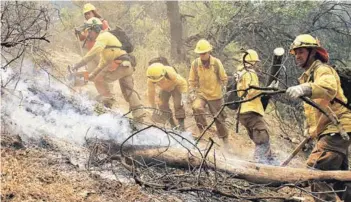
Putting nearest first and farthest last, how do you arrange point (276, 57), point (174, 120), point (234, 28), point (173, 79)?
point (276, 57) < point (173, 79) < point (174, 120) < point (234, 28)

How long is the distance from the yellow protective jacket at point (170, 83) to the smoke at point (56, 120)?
1461mm

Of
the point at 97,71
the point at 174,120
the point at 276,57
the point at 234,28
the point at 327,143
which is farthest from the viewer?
the point at 234,28

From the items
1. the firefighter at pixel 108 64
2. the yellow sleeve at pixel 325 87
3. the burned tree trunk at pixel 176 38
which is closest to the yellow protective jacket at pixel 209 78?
the firefighter at pixel 108 64

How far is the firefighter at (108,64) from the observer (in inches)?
284

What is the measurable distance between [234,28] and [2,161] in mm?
7973

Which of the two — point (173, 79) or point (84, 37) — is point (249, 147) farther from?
point (84, 37)

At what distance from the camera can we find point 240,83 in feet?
19.8

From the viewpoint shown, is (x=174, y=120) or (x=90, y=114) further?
(x=174, y=120)

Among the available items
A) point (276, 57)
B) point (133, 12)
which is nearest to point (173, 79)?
point (276, 57)

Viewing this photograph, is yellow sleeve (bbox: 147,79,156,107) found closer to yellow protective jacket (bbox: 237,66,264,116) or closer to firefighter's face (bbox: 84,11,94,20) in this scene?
yellow protective jacket (bbox: 237,66,264,116)

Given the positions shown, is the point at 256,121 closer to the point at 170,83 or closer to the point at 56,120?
the point at 170,83

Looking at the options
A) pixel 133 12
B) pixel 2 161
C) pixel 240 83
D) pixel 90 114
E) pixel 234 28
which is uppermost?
pixel 133 12

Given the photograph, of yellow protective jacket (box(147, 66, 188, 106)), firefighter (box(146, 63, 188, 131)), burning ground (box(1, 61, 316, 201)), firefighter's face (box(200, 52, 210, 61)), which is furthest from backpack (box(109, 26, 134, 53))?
burning ground (box(1, 61, 316, 201))

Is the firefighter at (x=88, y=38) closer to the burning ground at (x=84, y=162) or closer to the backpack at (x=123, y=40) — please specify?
the backpack at (x=123, y=40)
